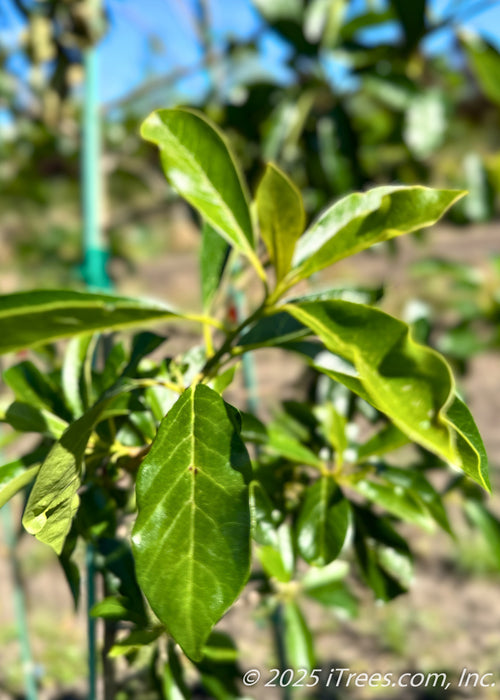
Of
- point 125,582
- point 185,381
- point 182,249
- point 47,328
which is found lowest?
point 182,249

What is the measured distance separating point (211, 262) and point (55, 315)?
0.87 feet

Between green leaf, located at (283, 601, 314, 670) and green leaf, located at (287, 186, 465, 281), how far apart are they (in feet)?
2.00

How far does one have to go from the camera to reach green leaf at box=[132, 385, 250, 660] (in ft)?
1.16

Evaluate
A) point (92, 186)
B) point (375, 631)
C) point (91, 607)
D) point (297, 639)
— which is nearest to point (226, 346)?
point (91, 607)

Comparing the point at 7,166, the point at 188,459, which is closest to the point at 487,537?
the point at 188,459

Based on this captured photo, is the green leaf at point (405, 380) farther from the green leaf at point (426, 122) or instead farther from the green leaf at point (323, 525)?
the green leaf at point (426, 122)

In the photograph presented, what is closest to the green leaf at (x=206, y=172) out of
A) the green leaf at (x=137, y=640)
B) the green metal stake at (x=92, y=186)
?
the green leaf at (x=137, y=640)

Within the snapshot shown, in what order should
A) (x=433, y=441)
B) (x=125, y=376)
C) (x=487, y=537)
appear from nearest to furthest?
(x=433, y=441) → (x=125, y=376) → (x=487, y=537)

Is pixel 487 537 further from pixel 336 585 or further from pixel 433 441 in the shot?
pixel 433 441

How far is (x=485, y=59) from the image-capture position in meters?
1.07

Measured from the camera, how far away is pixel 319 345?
585mm

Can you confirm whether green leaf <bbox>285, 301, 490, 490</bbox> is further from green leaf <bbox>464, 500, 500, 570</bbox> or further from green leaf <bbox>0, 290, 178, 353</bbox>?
green leaf <bbox>464, 500, 500, 570</bbox>

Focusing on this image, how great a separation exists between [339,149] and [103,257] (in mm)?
490

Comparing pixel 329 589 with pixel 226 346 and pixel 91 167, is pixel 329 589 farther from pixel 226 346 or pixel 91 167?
pixel 91 167
